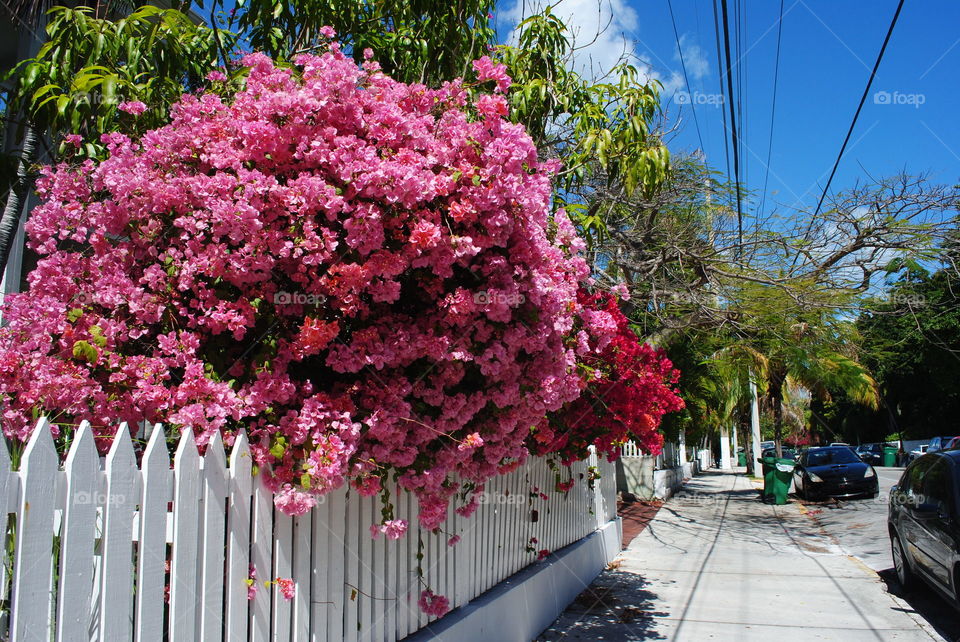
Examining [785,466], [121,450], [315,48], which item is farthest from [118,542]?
[785,466]

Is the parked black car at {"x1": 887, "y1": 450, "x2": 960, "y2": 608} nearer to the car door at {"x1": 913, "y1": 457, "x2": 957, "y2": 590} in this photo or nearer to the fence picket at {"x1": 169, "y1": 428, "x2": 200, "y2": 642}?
the car door at {"x1": 913, "y1": 457, "x2": 957, "y2": 590}

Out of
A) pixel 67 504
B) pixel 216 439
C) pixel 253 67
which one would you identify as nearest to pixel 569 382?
pixel 216 439

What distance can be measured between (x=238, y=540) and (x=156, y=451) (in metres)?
0.63

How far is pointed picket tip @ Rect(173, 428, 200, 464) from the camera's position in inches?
104

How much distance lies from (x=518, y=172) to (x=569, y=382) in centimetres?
143

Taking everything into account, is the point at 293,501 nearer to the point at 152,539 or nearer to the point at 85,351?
the point at 152,539

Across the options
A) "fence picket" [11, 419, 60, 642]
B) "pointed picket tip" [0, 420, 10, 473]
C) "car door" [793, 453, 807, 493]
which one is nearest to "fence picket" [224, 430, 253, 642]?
"fence picket" [11, 419, 60, 642]

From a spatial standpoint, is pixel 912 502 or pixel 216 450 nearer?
pixel 216 450

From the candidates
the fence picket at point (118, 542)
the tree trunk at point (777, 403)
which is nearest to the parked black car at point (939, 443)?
the tree trunk at point (777, 403)

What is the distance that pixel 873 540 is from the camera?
11891 mm

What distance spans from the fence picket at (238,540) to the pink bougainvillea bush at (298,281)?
95mm

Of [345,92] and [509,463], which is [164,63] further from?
[509,463]

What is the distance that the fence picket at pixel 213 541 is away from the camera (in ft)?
8.97

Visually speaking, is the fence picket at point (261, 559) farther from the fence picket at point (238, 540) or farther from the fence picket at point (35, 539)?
the fence picket at point (35, 539)
